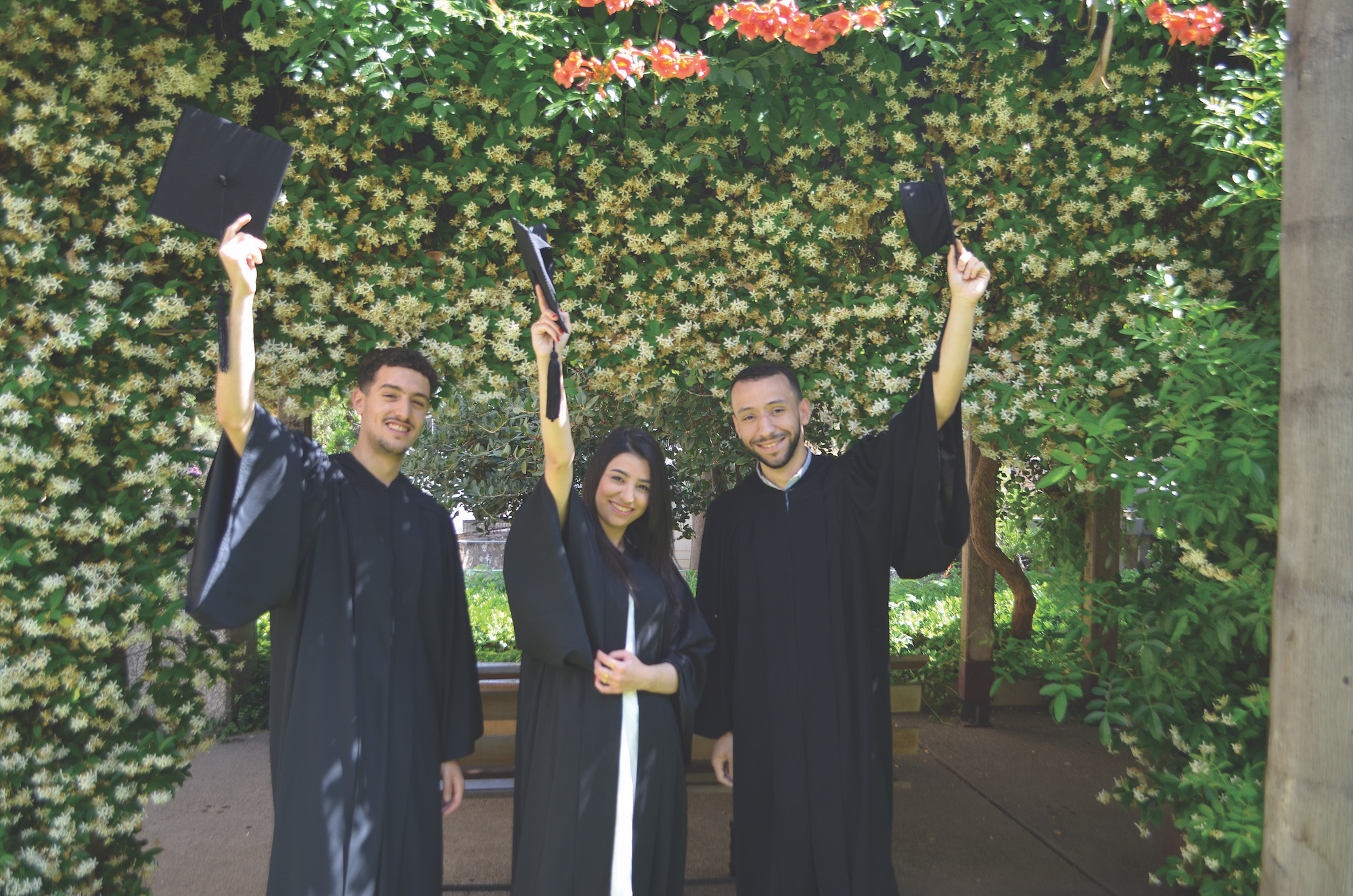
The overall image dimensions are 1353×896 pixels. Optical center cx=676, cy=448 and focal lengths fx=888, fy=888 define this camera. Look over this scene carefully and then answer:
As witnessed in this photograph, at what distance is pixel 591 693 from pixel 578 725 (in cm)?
9

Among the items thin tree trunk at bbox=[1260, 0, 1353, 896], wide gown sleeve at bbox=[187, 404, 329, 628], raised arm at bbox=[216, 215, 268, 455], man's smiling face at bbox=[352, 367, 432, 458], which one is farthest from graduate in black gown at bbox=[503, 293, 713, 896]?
thin tree trunk at bbox=[1260, 0, 1353, 896]

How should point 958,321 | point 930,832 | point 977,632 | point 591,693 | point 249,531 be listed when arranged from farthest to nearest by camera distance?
1. point 977,632
2. point 930,832
3. point 958,321
4. point 591,693
5. point 249,531

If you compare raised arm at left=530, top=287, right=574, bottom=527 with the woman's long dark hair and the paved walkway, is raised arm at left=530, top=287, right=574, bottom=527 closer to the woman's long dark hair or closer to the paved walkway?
the woman's long dark hair

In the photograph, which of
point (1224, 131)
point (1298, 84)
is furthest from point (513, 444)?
point (1298, 84)

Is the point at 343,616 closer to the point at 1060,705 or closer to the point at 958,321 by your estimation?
the point at 958,321

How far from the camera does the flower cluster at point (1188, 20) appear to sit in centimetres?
262

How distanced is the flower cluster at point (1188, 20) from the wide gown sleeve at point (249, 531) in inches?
110

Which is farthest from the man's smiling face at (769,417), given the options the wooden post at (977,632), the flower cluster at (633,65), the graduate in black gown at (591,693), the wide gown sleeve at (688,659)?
the wooden post at (977,632)

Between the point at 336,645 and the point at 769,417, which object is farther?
the point at 769,417

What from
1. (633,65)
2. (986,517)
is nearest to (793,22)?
(633,65)

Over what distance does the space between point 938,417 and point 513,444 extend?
15.7ft

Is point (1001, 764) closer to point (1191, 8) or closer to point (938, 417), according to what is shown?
point (938, 417)

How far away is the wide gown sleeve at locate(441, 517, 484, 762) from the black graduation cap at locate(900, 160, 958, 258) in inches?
65.0

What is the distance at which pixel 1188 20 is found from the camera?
8.60 feet
